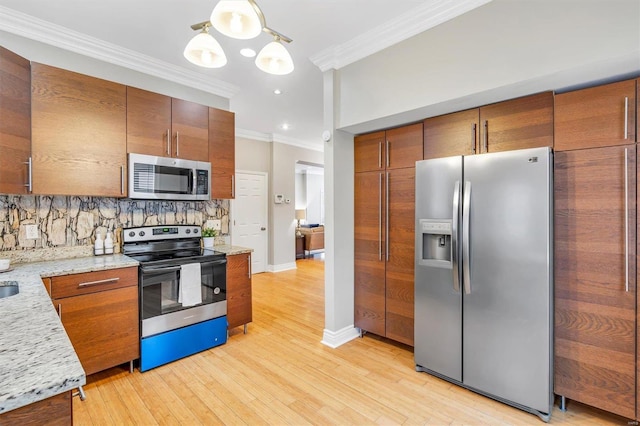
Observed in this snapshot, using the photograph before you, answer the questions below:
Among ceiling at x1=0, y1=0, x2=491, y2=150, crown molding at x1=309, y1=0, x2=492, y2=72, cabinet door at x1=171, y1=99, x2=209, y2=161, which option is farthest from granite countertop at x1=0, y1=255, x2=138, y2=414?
crown molding at x1=309, y1=0, x2=492, y2=72

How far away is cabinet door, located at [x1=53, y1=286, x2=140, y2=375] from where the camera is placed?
2172mm

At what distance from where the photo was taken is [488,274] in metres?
2.11

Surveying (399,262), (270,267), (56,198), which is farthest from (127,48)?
A: (270,267)

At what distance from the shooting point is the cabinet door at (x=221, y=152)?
328 cm

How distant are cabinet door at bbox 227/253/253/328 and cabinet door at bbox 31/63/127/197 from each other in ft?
3.95

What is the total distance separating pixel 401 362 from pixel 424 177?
1.58 m

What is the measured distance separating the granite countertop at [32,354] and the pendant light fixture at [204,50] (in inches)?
57.3

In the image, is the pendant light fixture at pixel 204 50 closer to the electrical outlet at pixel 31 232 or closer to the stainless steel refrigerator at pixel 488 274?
the stainless steel refrigerator at pixel 488 274

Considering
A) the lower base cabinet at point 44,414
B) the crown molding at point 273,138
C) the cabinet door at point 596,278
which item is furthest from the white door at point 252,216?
the lower base cabinet at point 44,414

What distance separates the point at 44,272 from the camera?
204 cm

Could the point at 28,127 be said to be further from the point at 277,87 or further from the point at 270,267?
the point at 270,267

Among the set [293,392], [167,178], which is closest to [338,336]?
[293,392]

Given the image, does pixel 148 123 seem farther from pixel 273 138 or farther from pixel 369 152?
pixel 273 138

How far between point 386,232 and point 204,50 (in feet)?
A: 6.71
